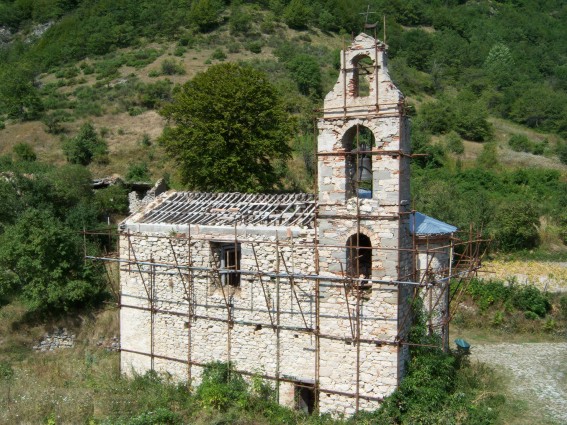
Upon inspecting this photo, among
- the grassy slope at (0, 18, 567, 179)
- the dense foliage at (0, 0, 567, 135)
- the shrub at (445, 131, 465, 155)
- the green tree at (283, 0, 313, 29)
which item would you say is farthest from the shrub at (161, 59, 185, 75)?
the shrub at (445, 131, 465, 155)

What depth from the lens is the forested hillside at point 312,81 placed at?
115 feet

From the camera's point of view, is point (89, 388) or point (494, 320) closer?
point (89, 388)

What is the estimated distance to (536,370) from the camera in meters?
16.3

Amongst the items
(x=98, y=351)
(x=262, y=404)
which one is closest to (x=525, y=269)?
(x=262, y=404)

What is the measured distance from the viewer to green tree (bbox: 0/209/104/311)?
19578mm

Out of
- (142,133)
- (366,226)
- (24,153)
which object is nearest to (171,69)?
(142,133)

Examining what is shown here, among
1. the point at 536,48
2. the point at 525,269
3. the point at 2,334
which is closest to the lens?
the point at 2,334

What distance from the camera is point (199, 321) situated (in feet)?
46.3

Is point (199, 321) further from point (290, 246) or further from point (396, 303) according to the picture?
point (396, 303)

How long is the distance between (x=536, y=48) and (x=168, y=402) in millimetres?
76284

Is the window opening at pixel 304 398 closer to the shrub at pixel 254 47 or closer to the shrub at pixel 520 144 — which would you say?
the shrub at pixel 520 144

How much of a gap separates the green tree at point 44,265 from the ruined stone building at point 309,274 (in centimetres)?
579

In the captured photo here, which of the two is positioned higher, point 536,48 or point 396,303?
point 536,48

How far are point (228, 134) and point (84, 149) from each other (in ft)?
51.0
